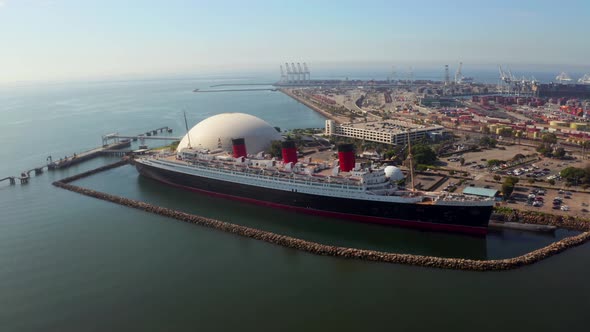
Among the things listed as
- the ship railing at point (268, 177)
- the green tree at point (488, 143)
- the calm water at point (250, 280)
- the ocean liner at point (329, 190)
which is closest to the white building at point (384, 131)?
the green tree at point (488, 143)

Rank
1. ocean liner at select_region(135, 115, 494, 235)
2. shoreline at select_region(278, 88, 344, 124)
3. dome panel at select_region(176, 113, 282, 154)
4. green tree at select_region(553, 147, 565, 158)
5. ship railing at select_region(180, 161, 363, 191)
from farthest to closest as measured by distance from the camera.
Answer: shoreline at select_region(278, 88, 344, 124)
dome panel at select_region(176, 113, 282, 154)
green tree at select_region(553, 147, 565, 158)
ship railing at select_region(180, 161, 363, 191)
ocean liner at select_region(135, 115, 494, 235)

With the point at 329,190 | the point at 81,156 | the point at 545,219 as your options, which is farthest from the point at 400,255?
the point at 81,156

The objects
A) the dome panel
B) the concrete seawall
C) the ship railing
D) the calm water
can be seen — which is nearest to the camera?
the calm water

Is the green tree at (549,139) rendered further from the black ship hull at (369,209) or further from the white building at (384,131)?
the black ship hull at (369,209)

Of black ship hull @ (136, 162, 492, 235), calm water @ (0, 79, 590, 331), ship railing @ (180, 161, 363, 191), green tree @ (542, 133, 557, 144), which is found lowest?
calm water @ (0, 79, 590, 331)

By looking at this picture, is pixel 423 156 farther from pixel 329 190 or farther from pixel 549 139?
pixel 549 139

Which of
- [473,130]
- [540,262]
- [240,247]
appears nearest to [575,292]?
[540,262]

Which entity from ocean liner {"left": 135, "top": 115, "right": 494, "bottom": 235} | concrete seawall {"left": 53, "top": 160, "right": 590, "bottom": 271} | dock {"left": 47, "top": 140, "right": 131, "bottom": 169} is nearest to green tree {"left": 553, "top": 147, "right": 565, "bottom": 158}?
concrete seawall {"left": 53, "top": 160, "right": 590, "bottom": 271}

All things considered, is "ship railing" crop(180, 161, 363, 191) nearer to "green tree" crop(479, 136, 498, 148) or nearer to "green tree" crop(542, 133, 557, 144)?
"green tree" crop(479, 136, 498, 148)
